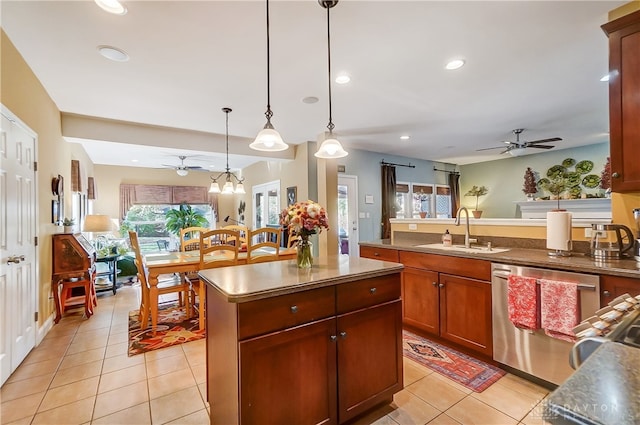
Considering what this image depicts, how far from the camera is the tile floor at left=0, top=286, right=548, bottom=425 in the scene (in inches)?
73.0

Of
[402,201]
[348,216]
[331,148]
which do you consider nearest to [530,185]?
[402,201]

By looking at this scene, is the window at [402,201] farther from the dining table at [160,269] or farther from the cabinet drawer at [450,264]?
the dining table at [160,269]

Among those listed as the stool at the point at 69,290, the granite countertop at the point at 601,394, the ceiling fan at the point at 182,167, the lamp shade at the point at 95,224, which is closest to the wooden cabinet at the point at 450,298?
the granite countertop at the point at 601,394

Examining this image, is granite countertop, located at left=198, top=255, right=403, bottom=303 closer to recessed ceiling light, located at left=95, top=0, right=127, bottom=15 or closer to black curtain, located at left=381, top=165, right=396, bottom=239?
recessed ceiling light, located at left=95, top=0, right=127, bottom=15

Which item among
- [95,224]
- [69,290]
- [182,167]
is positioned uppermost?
[182,167]

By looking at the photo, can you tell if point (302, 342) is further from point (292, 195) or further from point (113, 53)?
point (292, 195)

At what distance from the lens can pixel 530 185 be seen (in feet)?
22.1

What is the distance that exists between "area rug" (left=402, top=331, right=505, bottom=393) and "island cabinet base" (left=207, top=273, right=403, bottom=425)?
677 millimetres

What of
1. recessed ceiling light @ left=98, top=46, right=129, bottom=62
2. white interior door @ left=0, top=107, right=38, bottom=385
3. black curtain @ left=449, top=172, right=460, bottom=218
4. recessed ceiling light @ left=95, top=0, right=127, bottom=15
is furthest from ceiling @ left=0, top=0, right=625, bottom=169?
black curtain @ left=449, top=172, right=460, bottom=218

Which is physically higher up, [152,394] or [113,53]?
[113,53]

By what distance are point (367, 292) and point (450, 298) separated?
4.17 ft

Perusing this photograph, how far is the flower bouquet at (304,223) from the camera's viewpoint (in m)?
1.84

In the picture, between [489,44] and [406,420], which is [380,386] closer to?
[406,420]

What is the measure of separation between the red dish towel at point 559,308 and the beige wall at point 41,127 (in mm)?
4155
